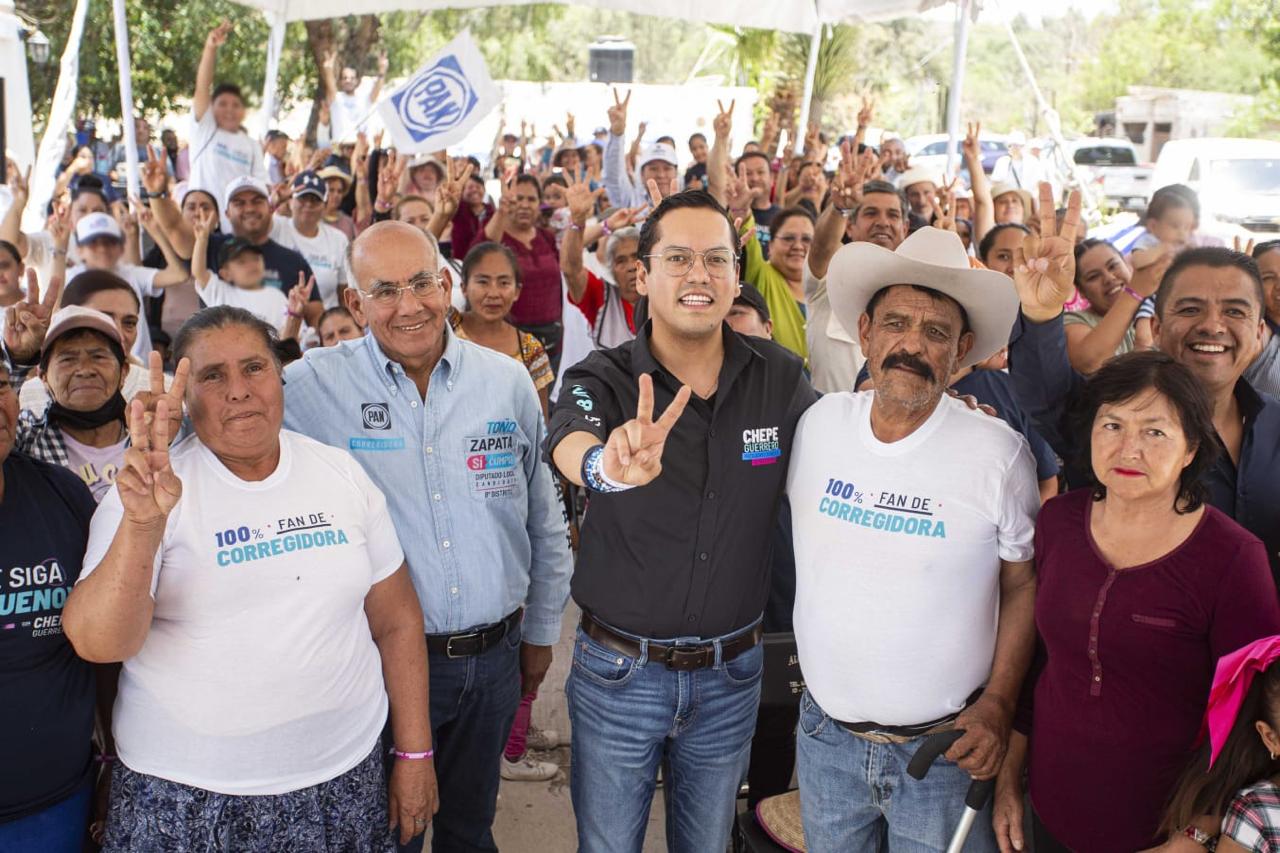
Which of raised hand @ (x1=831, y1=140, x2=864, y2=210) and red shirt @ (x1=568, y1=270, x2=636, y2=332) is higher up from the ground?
raised hand @ (x1=831, y1=140, x2=864, y2=210)

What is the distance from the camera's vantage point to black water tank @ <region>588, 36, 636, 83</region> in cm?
A: 3091

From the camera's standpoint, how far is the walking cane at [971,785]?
2.30m

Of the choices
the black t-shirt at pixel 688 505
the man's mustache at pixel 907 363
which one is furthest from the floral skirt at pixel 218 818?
the man's mustache at pixel 907 363

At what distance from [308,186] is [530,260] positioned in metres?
1.44

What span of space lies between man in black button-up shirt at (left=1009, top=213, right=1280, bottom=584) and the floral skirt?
6.28ft

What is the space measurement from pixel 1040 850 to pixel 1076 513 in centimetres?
83

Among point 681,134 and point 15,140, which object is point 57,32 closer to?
point 15,140

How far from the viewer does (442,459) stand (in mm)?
2869

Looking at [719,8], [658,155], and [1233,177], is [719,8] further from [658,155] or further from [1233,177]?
[1233,177]

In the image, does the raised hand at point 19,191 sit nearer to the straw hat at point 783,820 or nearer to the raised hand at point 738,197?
the raised hand at point 738,197

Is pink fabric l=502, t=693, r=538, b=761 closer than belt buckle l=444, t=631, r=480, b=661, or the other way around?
belt buckle l=444, t=631, r=480, b=661

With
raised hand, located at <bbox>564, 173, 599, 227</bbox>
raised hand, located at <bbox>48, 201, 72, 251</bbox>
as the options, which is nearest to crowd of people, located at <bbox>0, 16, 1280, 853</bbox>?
raised hand, located at <bbox>564, 173, 599, 227</bbox>

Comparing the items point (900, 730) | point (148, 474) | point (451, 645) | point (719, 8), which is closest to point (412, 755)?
point (451, 645)

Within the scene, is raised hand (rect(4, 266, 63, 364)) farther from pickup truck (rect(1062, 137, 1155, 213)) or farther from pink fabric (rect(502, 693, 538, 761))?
pickup truck (rect(1062, 137, 1155, 213))
